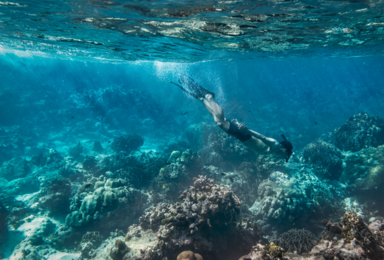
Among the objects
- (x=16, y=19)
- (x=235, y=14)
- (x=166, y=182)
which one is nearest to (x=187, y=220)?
(x=166, y=182)

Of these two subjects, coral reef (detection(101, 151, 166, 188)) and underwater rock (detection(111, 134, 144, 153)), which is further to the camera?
underwater rock (detection(111, 134, 144, 153))

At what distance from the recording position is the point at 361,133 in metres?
13.7

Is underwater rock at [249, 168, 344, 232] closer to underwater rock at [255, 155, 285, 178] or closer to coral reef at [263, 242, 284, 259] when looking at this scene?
underwater rock at [255, 155, 285, 178]

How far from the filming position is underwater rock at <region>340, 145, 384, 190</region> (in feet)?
29.8

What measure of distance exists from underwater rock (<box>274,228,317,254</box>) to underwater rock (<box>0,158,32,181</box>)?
20417mm

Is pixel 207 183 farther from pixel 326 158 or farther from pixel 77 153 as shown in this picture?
pixel 77 153

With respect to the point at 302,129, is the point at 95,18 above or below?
above

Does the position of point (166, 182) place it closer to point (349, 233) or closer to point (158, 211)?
point (158, 211)

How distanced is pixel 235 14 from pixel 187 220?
9.38m

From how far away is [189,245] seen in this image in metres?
5.08

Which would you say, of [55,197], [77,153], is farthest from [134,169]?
[77,153]

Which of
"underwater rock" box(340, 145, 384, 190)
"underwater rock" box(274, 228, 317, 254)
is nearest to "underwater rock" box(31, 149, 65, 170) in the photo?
"underwater rock" box(274, 228, 317, 254)

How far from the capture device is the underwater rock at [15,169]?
15.3 metres

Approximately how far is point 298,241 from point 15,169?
22199mm
